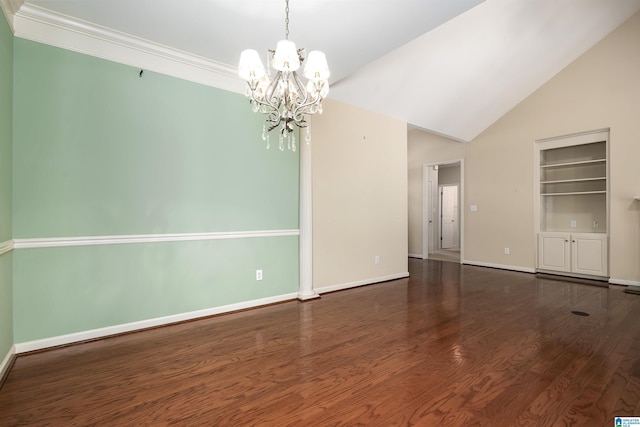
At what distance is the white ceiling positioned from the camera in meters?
2.39

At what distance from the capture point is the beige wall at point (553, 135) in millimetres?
4566

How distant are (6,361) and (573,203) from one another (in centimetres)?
757

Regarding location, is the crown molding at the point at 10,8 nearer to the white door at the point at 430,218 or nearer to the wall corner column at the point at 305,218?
the wall corner column at the point at 305,218

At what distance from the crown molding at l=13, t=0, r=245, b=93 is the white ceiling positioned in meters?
0.05

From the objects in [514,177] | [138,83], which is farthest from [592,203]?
[138,83]

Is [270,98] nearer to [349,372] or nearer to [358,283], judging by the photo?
[349,372]

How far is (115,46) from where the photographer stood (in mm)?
2693

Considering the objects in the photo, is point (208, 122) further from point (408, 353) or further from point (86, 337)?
point (408, 353)

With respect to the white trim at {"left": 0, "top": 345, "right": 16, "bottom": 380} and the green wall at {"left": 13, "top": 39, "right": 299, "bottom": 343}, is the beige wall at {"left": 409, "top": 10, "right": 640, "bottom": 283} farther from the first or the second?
the white trim at {"left": 0, "top": 345, "right": 16, "bottom": 380}

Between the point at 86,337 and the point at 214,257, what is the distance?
3.98 feet

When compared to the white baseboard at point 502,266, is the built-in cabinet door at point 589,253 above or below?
above

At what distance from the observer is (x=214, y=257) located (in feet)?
10.6

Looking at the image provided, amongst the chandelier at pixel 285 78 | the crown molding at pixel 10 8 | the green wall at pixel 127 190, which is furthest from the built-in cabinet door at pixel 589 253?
the crown molding at pixel 10 8

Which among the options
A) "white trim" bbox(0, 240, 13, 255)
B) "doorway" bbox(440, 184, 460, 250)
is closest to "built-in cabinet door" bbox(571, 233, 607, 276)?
"doorway" bbox(440, 184, 460, 250)
